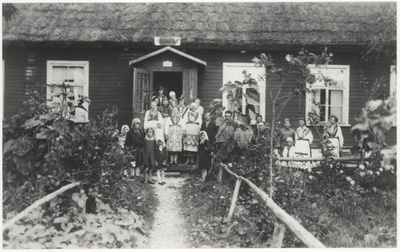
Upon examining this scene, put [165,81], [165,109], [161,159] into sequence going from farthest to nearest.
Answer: [165,81]
[165,109]
[161,159]

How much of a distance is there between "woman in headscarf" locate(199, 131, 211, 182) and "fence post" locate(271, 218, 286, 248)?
3524 millimetres

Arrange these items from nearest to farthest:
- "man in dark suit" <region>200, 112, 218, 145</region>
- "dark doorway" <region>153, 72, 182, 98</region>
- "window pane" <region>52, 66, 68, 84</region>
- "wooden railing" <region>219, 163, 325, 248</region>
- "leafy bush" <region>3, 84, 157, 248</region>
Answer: "wooden railing" <region>219, 163, 325, 248</region> < "leafy bush" <region>3, 84, 157, 248</region> < "man in dark suit" <region>200, 112, 218, 145</region> < "window pane" <region>52, 66, 68, 84</region> < "dark doorway" <region>153, 72, 182, 98</region>

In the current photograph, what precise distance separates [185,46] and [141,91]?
1.49 m

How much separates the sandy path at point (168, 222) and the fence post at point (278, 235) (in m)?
1.13

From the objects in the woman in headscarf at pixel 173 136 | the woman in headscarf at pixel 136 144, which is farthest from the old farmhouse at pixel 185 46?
the woman in headscarf at pixel 136 144

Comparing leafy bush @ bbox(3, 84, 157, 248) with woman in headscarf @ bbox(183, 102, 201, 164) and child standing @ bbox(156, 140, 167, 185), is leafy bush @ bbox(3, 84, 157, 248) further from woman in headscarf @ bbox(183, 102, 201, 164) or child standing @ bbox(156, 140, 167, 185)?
woman in headscarf @ bbox(183, 102, 201, 164)

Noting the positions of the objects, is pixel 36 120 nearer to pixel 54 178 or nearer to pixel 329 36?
pixel 54 178

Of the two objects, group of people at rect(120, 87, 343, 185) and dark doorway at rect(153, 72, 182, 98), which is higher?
dark doorway at rect(153, 72, 182, 98)

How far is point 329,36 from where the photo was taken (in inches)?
421

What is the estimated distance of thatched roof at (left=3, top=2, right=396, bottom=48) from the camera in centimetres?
1061

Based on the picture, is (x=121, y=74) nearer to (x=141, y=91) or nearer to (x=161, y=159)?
(x=141, y=91)

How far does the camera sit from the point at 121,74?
11.3m

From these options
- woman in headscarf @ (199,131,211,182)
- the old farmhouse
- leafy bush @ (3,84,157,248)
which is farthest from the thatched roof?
leafy bush @ (3,84,157,248)

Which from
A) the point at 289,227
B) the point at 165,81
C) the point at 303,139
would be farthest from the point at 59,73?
the point at 289,227
